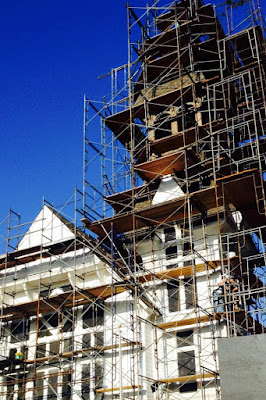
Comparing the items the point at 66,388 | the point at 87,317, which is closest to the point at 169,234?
the point at 87,317

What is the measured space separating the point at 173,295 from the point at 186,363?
3.62 m

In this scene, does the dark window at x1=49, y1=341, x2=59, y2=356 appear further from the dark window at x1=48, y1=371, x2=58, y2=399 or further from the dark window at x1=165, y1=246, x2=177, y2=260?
the dark window at x1=165, y1=246, x2=177, y2=260

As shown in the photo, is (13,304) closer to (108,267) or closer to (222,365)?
(108,267)

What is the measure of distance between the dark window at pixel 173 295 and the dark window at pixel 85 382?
5.51m

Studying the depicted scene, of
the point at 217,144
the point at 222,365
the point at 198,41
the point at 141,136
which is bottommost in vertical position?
the point at 222,365

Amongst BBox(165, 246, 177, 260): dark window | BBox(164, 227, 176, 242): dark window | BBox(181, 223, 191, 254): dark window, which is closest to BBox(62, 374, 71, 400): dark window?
BBox(165, 246, 177, 260): dark window

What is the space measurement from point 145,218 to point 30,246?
9.73 m

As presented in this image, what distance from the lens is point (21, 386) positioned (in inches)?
1284

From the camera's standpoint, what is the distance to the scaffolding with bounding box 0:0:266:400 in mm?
28062

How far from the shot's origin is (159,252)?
1240 inches

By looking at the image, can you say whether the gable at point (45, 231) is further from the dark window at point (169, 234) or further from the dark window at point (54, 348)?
the dark window at point (169, 234)

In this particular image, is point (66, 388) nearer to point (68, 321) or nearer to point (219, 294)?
point (68, 321)

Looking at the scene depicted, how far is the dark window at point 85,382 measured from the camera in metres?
30.1

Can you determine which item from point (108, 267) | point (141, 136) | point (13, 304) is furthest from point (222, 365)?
point (141, 136)
